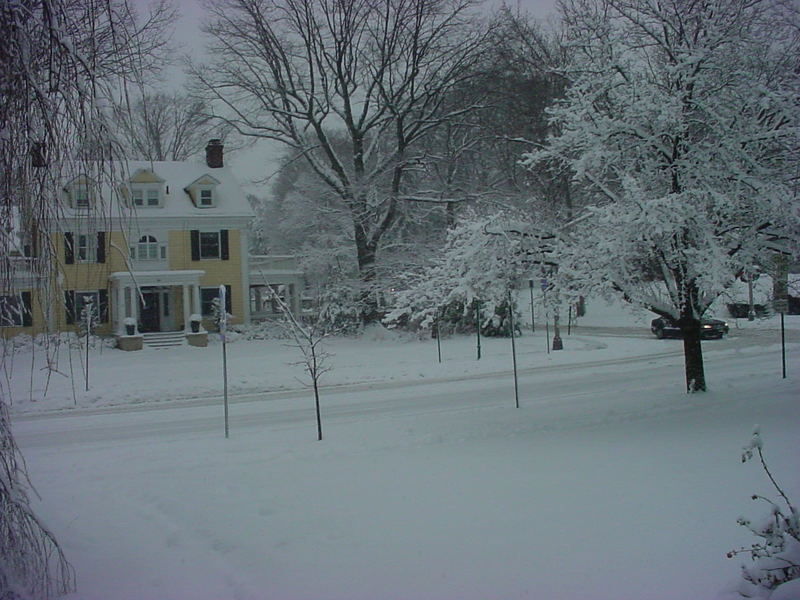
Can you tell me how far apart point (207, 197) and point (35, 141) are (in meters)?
32.7

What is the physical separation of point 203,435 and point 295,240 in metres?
34.7

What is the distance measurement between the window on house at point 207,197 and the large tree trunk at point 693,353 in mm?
26930

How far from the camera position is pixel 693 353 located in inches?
589

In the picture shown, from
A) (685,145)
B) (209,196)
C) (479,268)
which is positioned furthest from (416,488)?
(209,196)

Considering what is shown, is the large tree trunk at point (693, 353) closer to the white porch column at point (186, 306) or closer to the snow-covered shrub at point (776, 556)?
the snow-covered shrub at point (776, 556)

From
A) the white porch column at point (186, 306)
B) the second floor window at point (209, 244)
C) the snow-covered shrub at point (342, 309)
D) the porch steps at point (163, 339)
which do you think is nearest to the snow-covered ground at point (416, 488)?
the porch steps at point (163, 339)

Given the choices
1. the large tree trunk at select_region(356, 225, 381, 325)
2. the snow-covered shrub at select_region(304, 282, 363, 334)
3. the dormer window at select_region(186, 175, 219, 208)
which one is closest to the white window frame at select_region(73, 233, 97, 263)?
the large tree trunk at select_region(356, 225, 381, 325)

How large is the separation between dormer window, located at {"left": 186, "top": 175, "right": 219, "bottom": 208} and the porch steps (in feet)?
23.1

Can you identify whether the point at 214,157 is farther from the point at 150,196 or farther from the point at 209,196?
the point at 150,196

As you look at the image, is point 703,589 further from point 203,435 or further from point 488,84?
point 488,84

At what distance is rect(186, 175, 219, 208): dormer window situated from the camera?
1422 inches

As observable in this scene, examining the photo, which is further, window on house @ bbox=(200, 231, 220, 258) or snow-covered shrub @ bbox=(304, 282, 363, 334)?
window on house @ bbox=(200, 231, 220, 258)

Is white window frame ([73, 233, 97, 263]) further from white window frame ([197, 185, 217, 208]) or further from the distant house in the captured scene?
white window frame ([197, 185, 217, 208])

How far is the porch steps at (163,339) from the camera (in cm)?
3238
